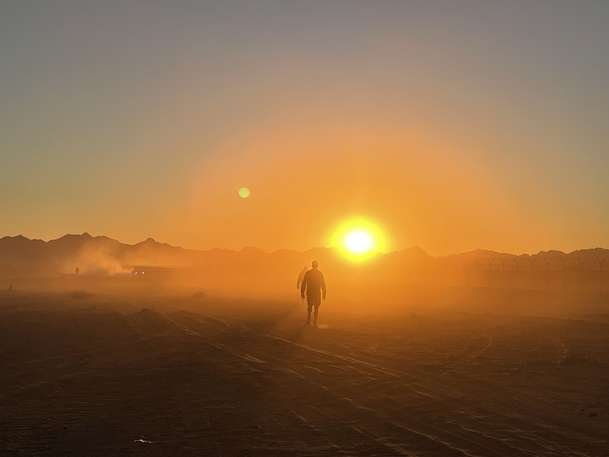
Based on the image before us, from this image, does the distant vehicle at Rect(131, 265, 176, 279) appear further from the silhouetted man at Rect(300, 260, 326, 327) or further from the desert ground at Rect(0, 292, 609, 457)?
the desert ground at Rect(0, 292, 609, 457)

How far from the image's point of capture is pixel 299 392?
34.7ft

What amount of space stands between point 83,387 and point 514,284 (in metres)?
58.4

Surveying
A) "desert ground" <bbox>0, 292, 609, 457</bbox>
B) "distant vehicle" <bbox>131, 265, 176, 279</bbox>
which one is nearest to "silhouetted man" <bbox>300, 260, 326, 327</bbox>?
"desert ground" <bbox>0, 292, 609, 457</bbox>

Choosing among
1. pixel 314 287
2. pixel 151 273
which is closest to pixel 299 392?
pixel 314 287

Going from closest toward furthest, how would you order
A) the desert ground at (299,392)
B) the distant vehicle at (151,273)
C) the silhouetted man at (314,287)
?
the desert ground at (299,392), the silhouetted man at (314,287), the distant vehicle at (151,273)

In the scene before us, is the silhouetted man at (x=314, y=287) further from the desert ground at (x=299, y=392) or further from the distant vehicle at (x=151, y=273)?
the distant vehicle at (x=151, y=273)

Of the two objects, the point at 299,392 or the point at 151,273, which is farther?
the point at 151,273

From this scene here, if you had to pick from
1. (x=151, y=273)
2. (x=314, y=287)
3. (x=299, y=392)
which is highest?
(x=151, y=273)

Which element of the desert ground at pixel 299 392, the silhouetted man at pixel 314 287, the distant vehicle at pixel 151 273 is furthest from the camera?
the distant vehicle at pixel 151 273

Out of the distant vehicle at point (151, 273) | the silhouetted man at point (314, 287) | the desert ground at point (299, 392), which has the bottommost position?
the desert ground at point (299, 392)

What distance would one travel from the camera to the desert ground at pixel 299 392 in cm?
756

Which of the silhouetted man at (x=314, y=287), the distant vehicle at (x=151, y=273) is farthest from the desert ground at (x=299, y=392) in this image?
the distant vehicle at (x=151, y=273)

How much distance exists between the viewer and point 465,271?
269ft

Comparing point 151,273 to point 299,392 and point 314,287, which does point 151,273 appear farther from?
point 299,392
